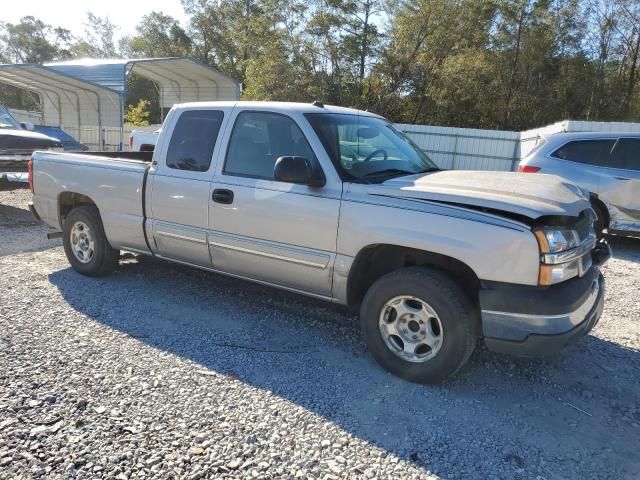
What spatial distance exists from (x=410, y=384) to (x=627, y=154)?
20.8 feet

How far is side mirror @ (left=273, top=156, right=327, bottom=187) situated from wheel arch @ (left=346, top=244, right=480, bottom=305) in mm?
637

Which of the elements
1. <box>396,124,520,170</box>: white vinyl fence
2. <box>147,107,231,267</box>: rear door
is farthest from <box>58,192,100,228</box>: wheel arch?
<box>396,124,520,170</box>: white vinyl fence

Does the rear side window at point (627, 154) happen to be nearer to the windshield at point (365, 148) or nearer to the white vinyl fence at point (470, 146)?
the windshield at point (365, 148)

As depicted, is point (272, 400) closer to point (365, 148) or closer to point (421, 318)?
point (421, 318)

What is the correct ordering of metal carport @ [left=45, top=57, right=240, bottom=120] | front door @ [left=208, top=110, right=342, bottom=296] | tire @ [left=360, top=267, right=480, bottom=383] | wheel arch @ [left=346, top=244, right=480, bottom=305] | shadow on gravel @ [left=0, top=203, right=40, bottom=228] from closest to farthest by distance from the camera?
tire @ [left=360, top=267, right=480, bottom=383]
wheel arch @ [left=346, top=244, right=480, bottom=305]
front door @ [left=208, top=110, right=342, bottom=296]
shadow on gravel @ [left=0, top=203, right=40, bottom=228]
metal carport @ [left=45, top=57, right=240, bottom=120]

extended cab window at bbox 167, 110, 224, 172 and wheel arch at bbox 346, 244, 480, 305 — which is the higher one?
extended cab window at bbox 167, 110, 224, 172

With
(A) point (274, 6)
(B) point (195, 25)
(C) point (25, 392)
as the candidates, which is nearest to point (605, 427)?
(C) point (25, 392)

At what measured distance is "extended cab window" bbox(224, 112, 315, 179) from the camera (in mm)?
4016

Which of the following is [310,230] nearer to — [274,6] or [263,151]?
[263,151]

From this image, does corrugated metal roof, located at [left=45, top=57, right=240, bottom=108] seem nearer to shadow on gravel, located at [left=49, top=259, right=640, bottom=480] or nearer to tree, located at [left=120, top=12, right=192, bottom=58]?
shadow on gravel, located at [left=49, top=259, right=640, bottom=480]

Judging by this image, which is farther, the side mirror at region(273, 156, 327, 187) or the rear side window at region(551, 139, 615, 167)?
the rear side window at region(551, 139, 615, 167)

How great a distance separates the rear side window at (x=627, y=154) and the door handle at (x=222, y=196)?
21.1ft

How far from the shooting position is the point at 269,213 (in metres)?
3.96

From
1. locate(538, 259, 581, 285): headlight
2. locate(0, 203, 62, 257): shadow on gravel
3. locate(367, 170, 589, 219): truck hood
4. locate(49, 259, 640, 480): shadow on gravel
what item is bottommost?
locate(0, 203, 62, 257): shadow on gravel
